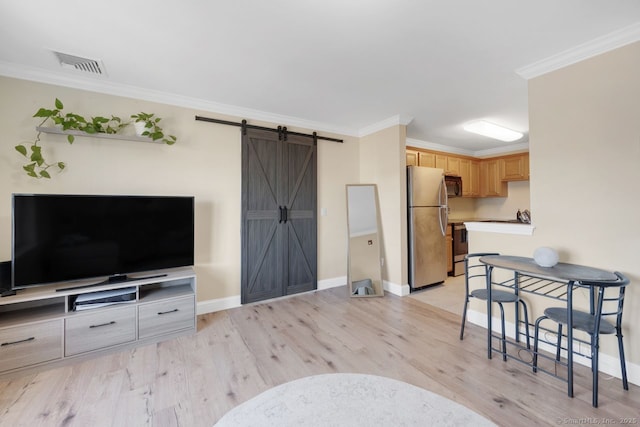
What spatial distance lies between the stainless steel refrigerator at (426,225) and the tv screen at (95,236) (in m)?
2.97

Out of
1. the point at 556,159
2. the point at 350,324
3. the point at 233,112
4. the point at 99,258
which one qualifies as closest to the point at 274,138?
the point at 233,112

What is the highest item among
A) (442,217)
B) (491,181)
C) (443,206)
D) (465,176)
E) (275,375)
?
(465,176)

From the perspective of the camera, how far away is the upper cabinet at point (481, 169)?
15.9 ft

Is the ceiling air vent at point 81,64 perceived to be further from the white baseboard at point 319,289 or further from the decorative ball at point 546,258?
the decorative ball at point 546,258

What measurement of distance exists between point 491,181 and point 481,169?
35cm

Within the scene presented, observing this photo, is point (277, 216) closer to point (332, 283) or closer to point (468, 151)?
point (332, 283)

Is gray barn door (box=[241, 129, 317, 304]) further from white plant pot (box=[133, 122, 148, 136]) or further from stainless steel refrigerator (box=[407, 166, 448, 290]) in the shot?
stainless steel refrigerator (box=[407, 166, 448, 290])

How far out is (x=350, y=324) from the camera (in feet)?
9.34

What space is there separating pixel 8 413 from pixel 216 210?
2.16 metres

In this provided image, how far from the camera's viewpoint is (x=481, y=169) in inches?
221

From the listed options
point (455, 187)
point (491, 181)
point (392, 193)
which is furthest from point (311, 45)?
point (491, 181)

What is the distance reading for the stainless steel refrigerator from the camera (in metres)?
3.88

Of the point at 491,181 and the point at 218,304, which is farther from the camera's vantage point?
the point at 491,181

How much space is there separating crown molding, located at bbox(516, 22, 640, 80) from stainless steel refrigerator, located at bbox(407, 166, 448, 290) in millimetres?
1742
